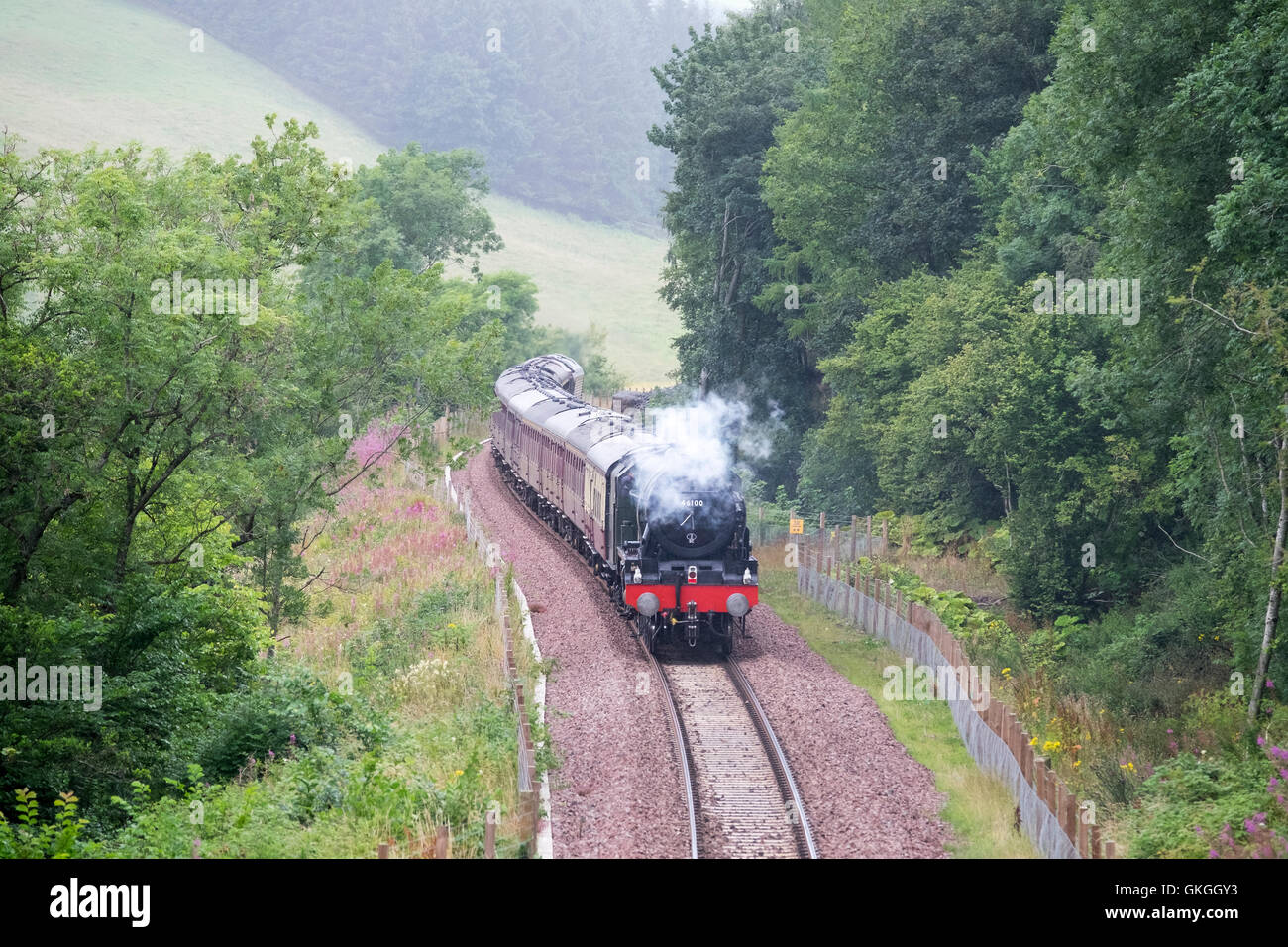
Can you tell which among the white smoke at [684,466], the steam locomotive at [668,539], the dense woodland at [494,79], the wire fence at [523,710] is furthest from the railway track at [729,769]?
the dense woodland at [494,79]

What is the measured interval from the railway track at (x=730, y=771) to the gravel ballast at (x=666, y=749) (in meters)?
0.21

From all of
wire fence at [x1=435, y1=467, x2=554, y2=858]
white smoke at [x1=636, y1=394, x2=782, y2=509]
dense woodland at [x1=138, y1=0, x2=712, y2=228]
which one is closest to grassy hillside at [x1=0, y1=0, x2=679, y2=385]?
dense woodland at [x1=138, y1=0, x2=712, y2=228]

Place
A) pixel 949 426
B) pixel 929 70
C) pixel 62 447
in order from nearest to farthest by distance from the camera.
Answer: pixel 62 447 < pixel 949 426 < pixel 929 70

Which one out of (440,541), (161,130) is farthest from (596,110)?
(440,541)

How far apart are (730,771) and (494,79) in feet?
381

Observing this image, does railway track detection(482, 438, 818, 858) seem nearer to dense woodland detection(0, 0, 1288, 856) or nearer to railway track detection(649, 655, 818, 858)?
railway track detection(649, 655, 818, 858)

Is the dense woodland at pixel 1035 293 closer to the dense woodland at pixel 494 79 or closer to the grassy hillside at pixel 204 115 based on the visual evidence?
the grassy hillside at pixel 204 115

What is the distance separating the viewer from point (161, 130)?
93.3 meters

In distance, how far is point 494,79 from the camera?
12212 centimetres

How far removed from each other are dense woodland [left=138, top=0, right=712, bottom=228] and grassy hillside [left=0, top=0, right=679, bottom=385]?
2774mm

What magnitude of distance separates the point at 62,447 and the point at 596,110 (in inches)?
4731

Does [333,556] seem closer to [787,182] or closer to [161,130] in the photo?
[787,182]

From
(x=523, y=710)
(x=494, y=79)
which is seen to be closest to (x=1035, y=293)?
(x=523, y=710)

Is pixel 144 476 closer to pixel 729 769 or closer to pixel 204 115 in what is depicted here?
pixel 729 769
